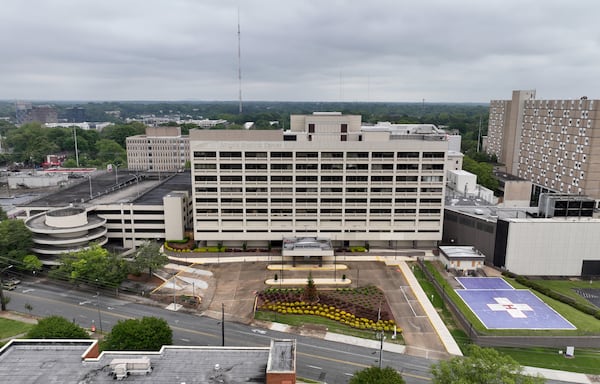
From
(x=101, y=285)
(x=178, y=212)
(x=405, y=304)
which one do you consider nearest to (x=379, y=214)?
(x=405, y=304)

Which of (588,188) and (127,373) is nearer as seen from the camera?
(127,373)

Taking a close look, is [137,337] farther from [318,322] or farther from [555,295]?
[555,295]

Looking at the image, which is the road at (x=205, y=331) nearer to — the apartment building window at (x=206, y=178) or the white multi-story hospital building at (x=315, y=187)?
the white multi-story hospital building at (x=315, y=187)

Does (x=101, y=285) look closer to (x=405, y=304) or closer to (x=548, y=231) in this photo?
(x=405, y=304)

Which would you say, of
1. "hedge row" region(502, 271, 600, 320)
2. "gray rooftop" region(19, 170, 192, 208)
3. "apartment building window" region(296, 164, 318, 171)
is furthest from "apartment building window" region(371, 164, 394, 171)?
"gray rooftop" region(19, 170, 192, 208)

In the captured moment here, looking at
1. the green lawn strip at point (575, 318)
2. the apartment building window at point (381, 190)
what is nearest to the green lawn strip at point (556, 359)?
the green lawn strip at point (575, 318)

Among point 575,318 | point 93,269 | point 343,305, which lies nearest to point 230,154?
point 93,269
